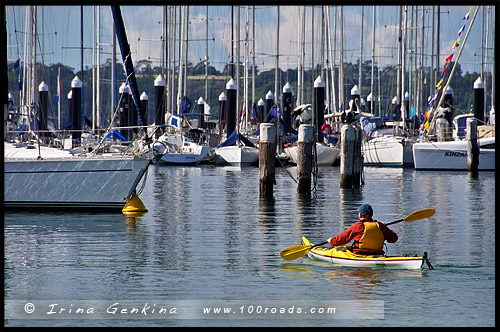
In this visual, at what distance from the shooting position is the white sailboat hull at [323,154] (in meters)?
51.1

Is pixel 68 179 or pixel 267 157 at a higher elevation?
pixel 267 157

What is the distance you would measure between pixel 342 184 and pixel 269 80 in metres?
79.8

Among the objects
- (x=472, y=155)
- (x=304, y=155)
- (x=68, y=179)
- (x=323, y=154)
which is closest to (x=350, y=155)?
(x=304, y=155)

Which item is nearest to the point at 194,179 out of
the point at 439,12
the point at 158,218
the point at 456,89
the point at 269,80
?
the point at 158,218

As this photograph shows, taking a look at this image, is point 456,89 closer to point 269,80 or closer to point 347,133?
point 269,80

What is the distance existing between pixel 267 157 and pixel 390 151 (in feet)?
74.1

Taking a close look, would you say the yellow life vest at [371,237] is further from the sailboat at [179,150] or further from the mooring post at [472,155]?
the sailboat at [179,150]

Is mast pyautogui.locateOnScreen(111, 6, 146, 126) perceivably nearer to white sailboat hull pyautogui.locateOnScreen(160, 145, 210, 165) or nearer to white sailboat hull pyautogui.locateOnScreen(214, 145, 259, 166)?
white sailboat hull pyautogui.locateOnScreen(214, 145, 259, 166)

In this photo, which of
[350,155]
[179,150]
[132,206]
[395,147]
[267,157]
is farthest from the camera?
[179,150]

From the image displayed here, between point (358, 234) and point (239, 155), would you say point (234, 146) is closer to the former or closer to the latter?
point (239, 155)

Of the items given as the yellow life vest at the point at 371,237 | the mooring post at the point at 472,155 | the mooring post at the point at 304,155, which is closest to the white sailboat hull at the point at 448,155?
the mooring post at the point at 472,155

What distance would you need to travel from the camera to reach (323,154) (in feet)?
169

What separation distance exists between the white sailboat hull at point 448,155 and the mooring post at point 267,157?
1845 centimetres

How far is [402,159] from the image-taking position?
161ft
